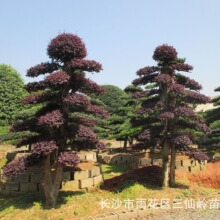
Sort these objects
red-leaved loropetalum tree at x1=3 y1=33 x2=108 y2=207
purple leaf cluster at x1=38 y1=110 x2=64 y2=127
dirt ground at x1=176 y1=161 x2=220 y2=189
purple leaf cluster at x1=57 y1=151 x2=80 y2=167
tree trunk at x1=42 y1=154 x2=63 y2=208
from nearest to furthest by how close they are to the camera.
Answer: purple leaf cluster at x1=38 y1=110 x2=64 y2=127 < purple leaf cluster at x1=57 y1=151 x2=80 y2=167 < red-leaved loropetalum tree at x1=3 y1=33 x2=108 y2=207 < tree trunk at x1=42 y1=154 x2=63 y2=208 < dirt ground at x1=176 y1=161 x2=220 y2=189

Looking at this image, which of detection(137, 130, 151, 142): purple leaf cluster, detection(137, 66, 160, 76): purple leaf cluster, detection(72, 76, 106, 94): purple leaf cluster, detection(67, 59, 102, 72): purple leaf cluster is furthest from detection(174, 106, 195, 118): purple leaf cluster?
detection(67, 59, 102, 72): purple leaf cluster

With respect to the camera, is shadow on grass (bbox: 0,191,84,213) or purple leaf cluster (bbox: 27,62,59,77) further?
shadow on grass (bbox: 0,191,84,213)

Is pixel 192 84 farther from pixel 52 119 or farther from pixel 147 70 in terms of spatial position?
pixel 52 119

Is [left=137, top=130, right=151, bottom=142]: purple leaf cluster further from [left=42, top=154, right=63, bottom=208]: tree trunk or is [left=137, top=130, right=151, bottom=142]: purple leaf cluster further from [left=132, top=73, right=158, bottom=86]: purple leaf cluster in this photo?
[left=42, top=154, right=63, bottom=208]: tree trunk

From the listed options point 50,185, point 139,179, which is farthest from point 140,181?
point 50,185

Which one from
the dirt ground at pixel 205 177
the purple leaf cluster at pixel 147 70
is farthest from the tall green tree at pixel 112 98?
the purple leaf cluster at pixel 147 70

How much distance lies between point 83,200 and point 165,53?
8681 millimetres

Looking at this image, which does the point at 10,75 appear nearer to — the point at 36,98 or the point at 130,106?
the point at 130,106

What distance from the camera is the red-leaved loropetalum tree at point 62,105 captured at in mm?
13523

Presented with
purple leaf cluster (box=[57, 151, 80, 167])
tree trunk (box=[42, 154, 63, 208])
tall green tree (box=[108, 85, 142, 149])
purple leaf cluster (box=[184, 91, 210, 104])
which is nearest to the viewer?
purple leaf cluster (box=[57, 151, 80, 167])

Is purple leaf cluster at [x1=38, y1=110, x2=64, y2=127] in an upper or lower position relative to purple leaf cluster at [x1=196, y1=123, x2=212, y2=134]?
lower

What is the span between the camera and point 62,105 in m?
14.4

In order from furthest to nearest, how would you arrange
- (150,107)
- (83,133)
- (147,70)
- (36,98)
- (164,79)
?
(147,70) → (150,107) → (164,79) → (36,98) → (83,133)

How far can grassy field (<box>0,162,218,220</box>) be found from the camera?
13617mm
